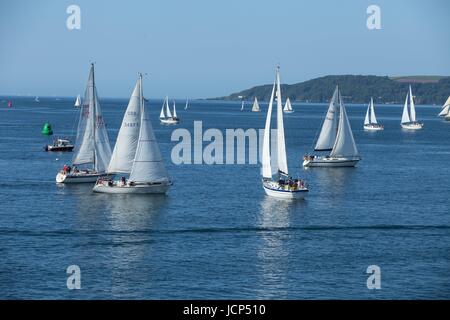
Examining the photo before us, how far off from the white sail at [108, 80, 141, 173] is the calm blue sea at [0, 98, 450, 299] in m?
4.66

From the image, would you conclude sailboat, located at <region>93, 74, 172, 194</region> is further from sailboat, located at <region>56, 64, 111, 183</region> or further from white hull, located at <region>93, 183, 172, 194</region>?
sailboat, located at <region>56, 64, 111, 183</region>

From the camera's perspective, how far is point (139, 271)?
5075cm

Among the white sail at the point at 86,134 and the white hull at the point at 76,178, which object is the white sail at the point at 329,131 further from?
the white hull at the point at 76,178

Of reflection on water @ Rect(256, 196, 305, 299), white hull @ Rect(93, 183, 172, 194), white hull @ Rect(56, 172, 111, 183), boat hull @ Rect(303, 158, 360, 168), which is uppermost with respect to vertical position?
boat hull @ Rect(303, 158, 360, 168)

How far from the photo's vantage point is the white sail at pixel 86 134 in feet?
282

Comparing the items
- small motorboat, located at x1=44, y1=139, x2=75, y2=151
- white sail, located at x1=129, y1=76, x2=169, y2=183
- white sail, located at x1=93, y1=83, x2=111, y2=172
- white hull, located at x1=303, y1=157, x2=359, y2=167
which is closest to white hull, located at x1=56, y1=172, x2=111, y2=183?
white sail, located at x1=93, y1=83, x2=111, y2=172

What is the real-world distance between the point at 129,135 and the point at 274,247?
26823mm

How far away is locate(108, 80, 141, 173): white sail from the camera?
80.1m

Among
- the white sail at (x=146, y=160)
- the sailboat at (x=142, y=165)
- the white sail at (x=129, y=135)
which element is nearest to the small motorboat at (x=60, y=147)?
the white sail at (x=129, y=135)

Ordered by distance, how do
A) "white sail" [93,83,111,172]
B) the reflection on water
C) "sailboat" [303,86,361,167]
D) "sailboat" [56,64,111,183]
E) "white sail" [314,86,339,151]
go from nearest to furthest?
the reflection on water, "sailboat" [56,64,111,183], "white sail" [93,83,111,172], "sailboat" [303,86,361,167], "white sail" [314,86,339,151]

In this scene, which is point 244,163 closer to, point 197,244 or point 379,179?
point 379,179

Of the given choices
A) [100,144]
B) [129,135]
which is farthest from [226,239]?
[100,144]
